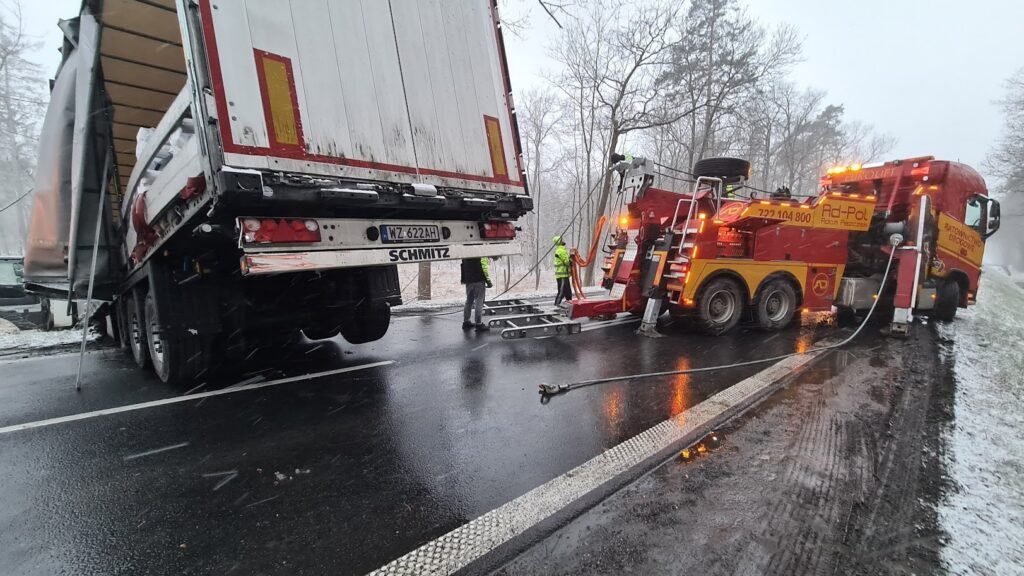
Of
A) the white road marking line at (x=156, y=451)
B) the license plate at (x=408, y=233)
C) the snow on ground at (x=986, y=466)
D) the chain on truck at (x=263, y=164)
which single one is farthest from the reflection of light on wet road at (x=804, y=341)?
the white road marking line at (x=156, y=451)

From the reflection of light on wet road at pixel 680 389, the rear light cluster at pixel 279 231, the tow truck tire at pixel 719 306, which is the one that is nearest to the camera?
the rear light cluster at pixel 279 231

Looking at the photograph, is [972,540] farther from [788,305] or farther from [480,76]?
[788,305]

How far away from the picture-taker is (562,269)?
9266 mm

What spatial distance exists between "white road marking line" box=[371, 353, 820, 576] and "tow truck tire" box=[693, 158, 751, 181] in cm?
461

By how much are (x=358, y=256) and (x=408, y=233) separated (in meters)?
0.55

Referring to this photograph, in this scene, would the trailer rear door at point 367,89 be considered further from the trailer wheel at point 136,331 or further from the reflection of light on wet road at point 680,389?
the trailer wheel at point 136,331

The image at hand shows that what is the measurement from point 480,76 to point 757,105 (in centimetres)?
2296

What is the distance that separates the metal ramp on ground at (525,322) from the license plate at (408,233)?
2306mm

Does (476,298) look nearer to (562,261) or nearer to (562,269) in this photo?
(562,261)

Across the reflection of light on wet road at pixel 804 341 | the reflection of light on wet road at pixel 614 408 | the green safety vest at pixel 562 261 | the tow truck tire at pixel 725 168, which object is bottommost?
the reflection of light on wet road at pixel 804 341

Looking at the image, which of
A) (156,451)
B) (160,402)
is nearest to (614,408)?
(156,451)

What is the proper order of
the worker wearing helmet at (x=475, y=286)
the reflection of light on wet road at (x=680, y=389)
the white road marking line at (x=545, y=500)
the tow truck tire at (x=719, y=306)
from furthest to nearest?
the worker wearing helmet at (x=475, y=286) → the tow truck tire at (x=719, y=306) → the reflection of light on wet road at (x=680, y=389) → the white road marking line at (x=545, y=500)

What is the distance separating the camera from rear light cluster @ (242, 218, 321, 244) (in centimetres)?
297

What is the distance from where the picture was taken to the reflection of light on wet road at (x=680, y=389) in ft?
12.1
